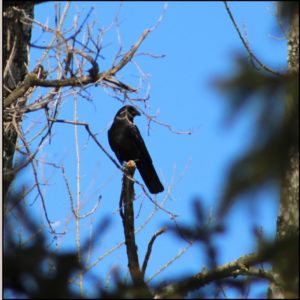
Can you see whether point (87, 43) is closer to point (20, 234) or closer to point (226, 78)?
point (20, 234)

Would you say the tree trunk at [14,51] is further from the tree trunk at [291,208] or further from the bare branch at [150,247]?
Answer: the tree trunk at [291,208]

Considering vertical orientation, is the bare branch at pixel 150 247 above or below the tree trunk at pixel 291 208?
above

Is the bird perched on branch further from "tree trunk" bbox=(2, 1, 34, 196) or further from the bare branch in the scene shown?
the bare branch

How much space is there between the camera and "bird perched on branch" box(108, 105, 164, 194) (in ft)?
24.0

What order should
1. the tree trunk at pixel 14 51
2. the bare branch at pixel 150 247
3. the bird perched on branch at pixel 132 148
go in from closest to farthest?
the bare branch at pixel 150 247, the tree trunk at pixel 14 51, the bird perched on branch at pixel 132 148

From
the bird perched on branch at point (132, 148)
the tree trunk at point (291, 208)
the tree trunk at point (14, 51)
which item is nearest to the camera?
the tree trunk at point (291, 208)

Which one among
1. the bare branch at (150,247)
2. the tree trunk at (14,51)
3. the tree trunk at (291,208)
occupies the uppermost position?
the tree trunk at (14,51)

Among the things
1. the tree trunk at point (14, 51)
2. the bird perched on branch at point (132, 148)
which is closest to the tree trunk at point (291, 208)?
the tree trunk at point (14, 51)

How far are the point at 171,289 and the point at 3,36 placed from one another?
3.19 metres

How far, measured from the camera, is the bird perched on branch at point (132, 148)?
289 inches

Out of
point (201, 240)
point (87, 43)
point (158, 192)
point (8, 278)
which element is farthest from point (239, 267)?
point (158, 192)

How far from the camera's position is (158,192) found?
739cm

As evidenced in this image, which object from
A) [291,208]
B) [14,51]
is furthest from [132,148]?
[291,208]

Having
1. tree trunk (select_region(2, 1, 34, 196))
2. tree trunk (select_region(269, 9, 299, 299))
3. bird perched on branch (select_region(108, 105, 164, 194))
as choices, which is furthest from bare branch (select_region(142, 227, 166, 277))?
bird perched on branch (select_region(108, 105, 164, 194))
